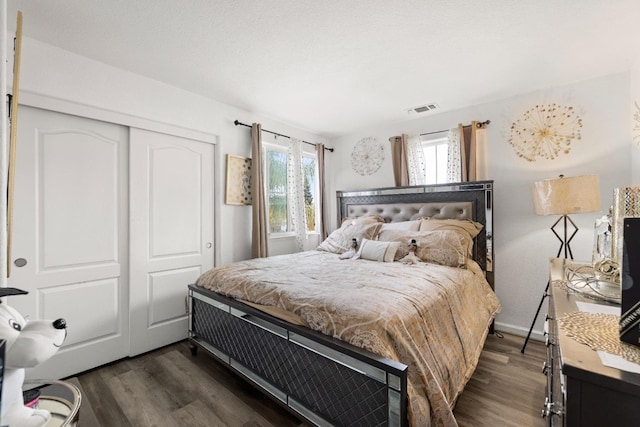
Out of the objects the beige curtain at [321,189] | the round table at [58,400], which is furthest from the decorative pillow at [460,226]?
the round table at [58,400]

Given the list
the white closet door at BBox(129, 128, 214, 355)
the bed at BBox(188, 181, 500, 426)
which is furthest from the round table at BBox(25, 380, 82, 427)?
the white closet door at BBox(129, 128, 214, 355)

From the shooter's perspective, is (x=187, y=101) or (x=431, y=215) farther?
(x=431, y=215)

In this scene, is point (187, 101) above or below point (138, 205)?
above

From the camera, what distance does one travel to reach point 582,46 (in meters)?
2.07

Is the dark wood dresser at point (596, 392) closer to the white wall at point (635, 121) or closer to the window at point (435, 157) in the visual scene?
the white wall at point (635, 121)

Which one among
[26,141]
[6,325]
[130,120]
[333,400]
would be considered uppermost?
[130,120]

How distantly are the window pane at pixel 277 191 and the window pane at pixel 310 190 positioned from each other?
41 centimetres

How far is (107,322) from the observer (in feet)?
7.84

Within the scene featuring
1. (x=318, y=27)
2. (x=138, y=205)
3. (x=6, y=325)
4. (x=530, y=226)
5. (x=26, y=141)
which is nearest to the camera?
(x=6, y=325)

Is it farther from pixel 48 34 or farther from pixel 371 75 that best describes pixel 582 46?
pixel 48 34

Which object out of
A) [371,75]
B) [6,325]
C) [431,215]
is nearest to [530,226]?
[431,215]

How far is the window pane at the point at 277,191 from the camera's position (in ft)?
12.3

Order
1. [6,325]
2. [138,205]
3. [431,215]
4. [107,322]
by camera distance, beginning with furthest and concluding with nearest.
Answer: [431,215], [138,205], [107,322], [6,325]

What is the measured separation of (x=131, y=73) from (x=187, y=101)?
19.9 inches
